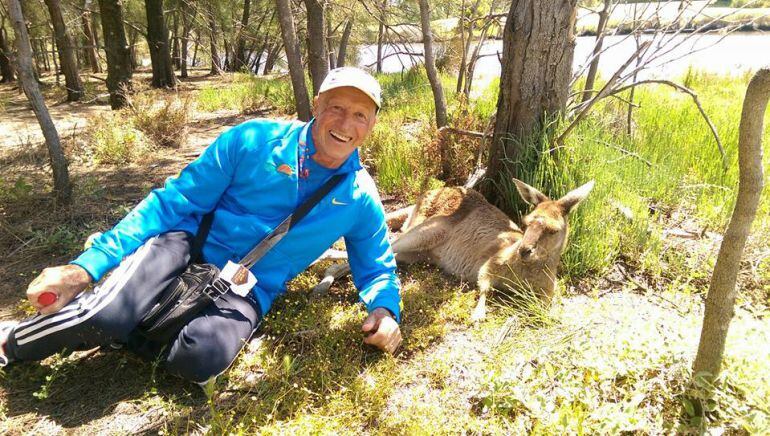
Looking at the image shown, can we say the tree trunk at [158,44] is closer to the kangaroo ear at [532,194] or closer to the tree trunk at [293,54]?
the tree trunk at [293,54]

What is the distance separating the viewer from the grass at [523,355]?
92.9 inches

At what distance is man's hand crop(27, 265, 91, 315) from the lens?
7.61ft

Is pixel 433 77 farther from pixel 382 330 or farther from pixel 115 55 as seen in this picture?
pixel 115 55

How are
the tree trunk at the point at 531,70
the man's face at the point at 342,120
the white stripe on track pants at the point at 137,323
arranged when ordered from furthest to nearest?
the tree trunk at the point at 531,70
the man's face at the point at 342,120
the white stripe on track pants at the point at 137,323

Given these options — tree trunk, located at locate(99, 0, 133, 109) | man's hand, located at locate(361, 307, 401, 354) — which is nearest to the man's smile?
man's hand, located at locate(361, 307, 401, 354)

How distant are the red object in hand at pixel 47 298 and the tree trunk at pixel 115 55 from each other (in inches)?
331

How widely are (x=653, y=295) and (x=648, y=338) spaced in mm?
1200

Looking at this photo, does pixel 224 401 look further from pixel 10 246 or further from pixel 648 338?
pixel 10 246

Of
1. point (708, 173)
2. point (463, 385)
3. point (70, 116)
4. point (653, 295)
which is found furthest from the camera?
point (70, 116)

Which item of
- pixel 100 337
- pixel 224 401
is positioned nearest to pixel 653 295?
pixel 224 401

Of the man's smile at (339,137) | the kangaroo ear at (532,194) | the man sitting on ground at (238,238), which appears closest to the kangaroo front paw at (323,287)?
the man sitting on ground at (238,238)

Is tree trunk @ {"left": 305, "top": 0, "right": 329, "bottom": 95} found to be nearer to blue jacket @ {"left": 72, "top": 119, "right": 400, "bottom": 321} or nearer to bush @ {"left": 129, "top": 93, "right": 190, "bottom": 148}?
bush @ {"left": 129, "top": 93, "right": 190, "bottom": 148}

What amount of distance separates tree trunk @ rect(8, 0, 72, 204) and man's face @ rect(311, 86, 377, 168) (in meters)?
3.08

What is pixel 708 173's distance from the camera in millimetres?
4871
